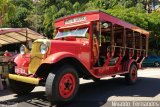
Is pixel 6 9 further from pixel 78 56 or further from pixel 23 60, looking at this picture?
pixel 78 56

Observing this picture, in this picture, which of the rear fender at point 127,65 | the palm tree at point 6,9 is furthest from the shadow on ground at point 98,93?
the palm tree at point 6,9

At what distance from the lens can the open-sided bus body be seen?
8.50m

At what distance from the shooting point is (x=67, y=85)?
861cm

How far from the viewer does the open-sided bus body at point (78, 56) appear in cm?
850

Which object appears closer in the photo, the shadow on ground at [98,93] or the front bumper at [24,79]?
the front bumper at [24,79]

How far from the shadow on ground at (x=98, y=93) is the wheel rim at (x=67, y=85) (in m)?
0.33

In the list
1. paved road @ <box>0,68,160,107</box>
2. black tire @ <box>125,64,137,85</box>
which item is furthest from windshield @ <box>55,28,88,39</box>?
black tire @ <box>125,64,137,85</box>

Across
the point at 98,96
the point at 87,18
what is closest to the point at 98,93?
the point at 98,96

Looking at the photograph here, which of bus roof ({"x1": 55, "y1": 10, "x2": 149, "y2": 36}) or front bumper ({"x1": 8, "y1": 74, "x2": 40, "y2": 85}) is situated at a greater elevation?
bus roof ({"x1": 55, "y1": 10, "x2": 149, "y2": 36})

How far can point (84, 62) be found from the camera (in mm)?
9797

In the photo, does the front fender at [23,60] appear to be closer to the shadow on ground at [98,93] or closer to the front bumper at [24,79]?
the front bumper at [24,79]

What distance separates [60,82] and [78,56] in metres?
1.47

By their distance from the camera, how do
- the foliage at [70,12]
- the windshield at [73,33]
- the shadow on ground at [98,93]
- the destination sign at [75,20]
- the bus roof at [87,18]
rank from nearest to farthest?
the shadow on ground at [98,93]
the bus roof at [87,18]
the windshield at [73,33]
the destination sign at [75,20]
the foliage at [70,12]

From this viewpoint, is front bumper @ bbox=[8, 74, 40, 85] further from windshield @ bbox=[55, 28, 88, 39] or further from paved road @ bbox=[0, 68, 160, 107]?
windshield @ bbox=[55, 28, 88, 39]
